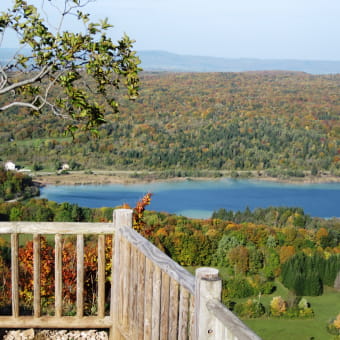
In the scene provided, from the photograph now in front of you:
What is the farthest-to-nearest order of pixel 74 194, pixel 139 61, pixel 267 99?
1. pixel 267 99
2. pixel 74 194
3. pixel 139 61

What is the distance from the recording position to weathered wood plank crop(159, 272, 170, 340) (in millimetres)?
2174

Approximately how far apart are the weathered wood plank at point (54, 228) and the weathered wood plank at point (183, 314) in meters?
1.05

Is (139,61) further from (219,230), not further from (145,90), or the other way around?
(145,90)

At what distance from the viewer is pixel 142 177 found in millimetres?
49781

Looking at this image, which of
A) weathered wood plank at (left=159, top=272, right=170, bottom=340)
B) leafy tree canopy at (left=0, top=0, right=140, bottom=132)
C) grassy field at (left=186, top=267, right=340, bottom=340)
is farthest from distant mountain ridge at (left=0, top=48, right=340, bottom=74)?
weathered wood plank at (left=159, top=272, right=170, bottom=340)

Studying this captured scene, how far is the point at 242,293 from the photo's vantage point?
2097 cm

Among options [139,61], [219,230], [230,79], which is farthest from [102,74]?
[230,79]

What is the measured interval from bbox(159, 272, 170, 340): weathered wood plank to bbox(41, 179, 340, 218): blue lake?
112 ft

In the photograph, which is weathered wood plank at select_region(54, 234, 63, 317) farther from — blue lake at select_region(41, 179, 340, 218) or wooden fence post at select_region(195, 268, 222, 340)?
blue lake at select_region(41, 179, 340, 218)

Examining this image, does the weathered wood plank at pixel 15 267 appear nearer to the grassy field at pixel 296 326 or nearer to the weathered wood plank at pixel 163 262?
the weathered wood plank at pixel 163 262

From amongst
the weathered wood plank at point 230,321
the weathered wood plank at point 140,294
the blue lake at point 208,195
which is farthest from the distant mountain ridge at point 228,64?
the weathered wood plank at point 230,321

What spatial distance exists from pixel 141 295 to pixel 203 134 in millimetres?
56316

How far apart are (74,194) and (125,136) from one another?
14.0 metres

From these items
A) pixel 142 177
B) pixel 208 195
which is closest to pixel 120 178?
pixel 142 177
